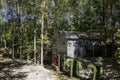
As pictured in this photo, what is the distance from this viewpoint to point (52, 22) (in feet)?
184

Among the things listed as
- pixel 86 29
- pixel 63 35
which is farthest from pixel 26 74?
pixel 86 29

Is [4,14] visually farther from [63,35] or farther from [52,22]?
[63,35]

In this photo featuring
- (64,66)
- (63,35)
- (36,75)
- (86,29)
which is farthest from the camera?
(86,29)

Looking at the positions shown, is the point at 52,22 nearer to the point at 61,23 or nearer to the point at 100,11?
the point at 61,23

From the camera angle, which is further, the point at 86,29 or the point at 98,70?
the point at 86,29

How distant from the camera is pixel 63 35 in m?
38.5

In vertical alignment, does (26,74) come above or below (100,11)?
below

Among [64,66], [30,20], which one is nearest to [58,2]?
[30,20]

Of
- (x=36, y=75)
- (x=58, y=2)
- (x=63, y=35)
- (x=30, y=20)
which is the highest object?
(x=58, y=2)

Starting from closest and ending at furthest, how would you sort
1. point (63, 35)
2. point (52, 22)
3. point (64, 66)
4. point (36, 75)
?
1. point (36, 75)
2. point (64, 66)
3. point (63, 35)
4. point (52, 22)

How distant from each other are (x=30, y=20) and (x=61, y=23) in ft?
50.4

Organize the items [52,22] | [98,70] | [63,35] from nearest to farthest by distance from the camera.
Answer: [98,70], [63,35], [52,22]

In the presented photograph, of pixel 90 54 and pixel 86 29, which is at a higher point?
pixel 86 29

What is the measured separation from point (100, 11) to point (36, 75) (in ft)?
83.0
